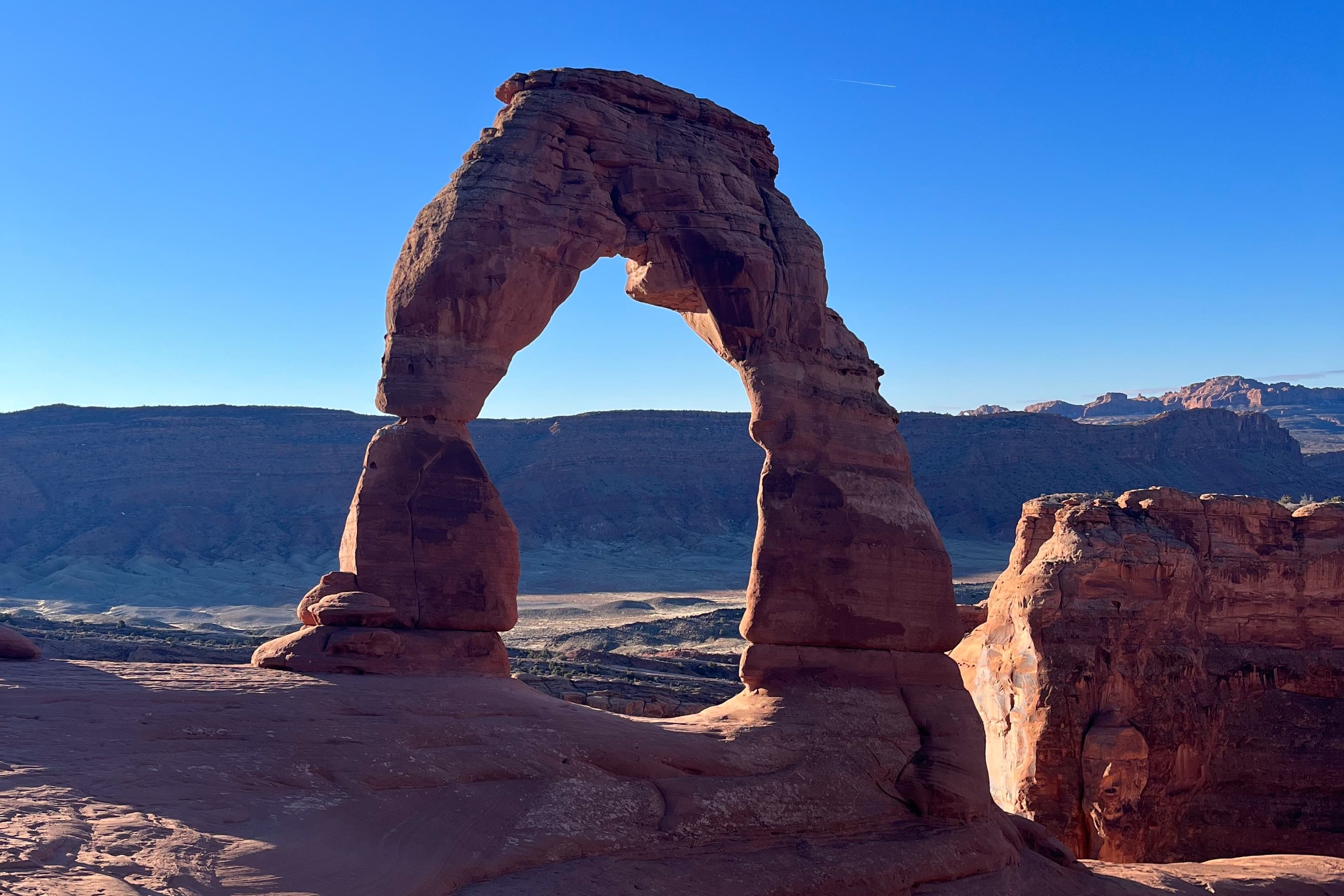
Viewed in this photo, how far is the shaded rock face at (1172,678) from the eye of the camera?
770 inches

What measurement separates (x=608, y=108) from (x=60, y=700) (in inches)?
359

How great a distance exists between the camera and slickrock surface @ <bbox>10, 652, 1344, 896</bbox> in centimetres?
845

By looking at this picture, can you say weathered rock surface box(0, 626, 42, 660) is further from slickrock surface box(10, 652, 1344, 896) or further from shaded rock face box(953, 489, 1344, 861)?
shaded rock face box(953, 489, 1344, 861)

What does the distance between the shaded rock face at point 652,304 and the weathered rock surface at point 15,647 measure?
3168 mm

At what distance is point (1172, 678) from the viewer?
2056 cm

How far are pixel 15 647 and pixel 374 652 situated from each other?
320 cm

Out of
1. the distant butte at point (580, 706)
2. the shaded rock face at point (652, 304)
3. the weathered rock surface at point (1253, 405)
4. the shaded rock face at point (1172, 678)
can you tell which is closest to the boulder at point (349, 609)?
the distant butte at point (580, 706)

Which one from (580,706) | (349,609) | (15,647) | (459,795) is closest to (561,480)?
(349,609)

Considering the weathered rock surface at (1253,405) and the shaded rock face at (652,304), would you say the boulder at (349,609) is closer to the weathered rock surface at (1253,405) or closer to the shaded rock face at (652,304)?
the shaded rock face at (652,304)

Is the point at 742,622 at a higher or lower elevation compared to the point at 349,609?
lower

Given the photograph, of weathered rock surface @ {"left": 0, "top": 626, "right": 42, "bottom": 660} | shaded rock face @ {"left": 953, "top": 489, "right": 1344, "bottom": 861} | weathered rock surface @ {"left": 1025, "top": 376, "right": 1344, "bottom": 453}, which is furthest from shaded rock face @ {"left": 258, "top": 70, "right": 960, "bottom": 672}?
weathered rock surface @ {"left": 1025, "top": 376, "right": 1344, "bottom": 453}

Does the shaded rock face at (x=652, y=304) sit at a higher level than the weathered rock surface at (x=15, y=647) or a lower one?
higher

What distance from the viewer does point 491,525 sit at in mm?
14492

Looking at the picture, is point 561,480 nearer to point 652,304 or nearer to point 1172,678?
point 1172,678
